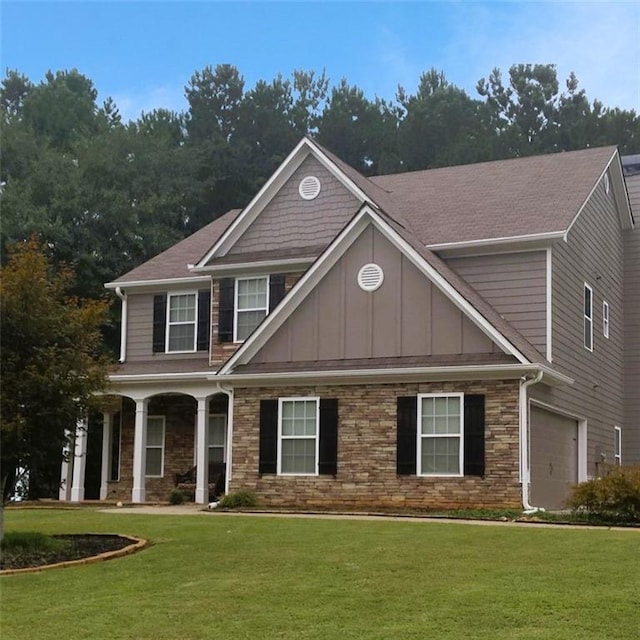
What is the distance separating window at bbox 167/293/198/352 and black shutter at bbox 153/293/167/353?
0.42 feet

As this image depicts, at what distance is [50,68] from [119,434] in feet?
129

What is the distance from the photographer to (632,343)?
1008 inches

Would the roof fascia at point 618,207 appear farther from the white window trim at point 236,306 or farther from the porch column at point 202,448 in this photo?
the porch column at point 202,448

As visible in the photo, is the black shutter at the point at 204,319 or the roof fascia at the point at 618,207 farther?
the black shutter at the point at 204,319

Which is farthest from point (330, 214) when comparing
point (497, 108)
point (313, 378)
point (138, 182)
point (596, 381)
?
point (497, 108)

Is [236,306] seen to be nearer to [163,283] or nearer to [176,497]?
[163,283]

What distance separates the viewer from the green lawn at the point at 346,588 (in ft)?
25.0

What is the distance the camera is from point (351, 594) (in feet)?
28.6

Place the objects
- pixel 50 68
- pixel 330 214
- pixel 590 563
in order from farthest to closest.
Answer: pixel 50 68 < pixel 330 214 < pixel 590 563

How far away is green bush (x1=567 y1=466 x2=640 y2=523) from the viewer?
Result: 14.9 meters

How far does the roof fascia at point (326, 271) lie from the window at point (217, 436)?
4281mm

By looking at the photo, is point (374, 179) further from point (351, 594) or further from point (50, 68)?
point (50, 68)

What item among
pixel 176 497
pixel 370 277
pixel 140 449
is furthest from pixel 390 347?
pixel 140 449

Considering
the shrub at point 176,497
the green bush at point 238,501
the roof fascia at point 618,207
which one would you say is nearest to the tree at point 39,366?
the green bush at point 238,501
